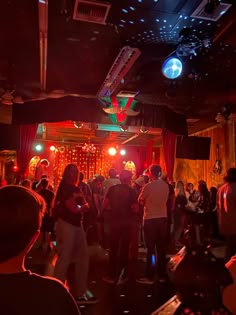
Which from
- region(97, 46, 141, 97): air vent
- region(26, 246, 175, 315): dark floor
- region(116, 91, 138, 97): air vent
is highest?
region(97, 46, 141, 97): air vent

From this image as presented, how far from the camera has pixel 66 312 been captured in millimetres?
1035

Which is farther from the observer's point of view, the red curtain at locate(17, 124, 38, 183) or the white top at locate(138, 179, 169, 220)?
the red curtain at locate(17, 124, 38, 183)

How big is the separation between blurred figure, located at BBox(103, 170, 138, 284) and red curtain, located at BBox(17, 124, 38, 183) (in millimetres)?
3812

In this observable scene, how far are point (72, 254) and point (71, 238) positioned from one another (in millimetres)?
197

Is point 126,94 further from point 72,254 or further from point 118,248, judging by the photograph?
point 72,254

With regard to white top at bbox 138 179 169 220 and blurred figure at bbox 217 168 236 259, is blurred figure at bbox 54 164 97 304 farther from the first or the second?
blurred figure at bbox 217 168 236 259

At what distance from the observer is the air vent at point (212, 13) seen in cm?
367

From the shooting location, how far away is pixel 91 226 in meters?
7.93

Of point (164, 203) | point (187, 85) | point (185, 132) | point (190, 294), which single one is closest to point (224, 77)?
point (187, 85)

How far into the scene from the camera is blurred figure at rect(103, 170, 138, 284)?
504cm

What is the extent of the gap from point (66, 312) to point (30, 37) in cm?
446

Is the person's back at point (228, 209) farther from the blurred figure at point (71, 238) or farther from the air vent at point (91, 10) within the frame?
the air vent at point (91, 10)

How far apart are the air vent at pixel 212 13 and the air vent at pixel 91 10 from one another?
102cm

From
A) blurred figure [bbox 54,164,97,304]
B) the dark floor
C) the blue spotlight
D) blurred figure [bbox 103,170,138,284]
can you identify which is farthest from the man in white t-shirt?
the blue spotlight
